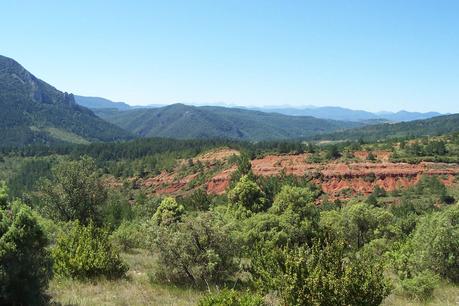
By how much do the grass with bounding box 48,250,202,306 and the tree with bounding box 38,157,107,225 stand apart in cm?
2092

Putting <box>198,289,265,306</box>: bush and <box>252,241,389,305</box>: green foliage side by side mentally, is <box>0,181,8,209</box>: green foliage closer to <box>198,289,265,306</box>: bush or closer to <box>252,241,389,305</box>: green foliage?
<box>198,289,265,306</box>: bush

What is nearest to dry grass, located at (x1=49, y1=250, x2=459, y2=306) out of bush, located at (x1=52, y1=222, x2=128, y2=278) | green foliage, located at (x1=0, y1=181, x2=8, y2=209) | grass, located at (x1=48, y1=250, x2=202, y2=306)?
grass, located at (x1=48, y1=250, x2=202, y2=306)

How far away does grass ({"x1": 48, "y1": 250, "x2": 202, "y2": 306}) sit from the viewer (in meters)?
15.0

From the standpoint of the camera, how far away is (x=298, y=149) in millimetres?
126375

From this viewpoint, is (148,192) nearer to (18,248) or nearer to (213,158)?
(213,158)

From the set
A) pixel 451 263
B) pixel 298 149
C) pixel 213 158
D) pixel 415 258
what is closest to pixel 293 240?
pixel 415 258

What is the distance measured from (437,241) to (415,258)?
141cm

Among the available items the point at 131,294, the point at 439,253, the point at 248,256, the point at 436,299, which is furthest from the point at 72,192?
the point at 436,299

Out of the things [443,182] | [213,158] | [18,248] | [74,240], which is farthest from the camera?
[213,158]

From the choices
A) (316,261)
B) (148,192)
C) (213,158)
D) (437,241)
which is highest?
(316,261)

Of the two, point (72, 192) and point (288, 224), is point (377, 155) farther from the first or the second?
point (288, 224)

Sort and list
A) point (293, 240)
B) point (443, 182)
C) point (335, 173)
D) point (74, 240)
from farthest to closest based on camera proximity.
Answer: point (335, 173) < point (443, 182) < point (293, 240) < point (74, 240)

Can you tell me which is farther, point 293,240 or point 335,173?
point 335,173

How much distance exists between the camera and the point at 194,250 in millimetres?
18172
